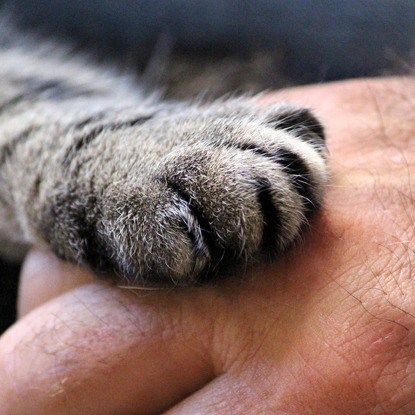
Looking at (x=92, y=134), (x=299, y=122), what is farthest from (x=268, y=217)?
(x=92, y=134)

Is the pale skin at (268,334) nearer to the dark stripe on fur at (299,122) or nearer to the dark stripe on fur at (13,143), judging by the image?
the dark stripe on fur at (299,122)

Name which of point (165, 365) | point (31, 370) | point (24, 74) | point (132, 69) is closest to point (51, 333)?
point (31, 370)

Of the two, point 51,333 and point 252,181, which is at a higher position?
point 252,181

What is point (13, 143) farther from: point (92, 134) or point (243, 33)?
point (243, 33)

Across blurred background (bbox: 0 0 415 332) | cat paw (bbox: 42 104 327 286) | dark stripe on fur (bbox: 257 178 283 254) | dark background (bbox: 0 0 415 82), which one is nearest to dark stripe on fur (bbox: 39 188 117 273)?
cat paw (bbox: 42 104 327 286)

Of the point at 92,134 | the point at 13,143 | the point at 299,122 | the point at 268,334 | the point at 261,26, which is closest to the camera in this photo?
the point at 268,334

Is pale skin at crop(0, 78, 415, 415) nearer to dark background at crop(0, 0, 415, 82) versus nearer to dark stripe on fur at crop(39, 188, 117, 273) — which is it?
dark stripe on fur at crop(39, 188, 117, 273)

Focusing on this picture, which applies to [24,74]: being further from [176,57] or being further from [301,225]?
[301,225]
